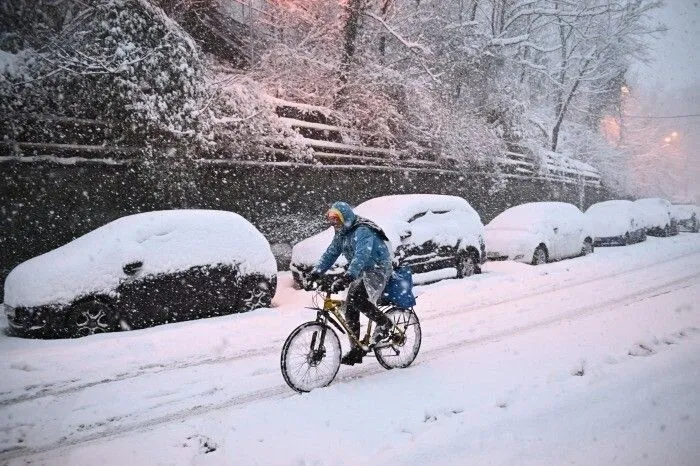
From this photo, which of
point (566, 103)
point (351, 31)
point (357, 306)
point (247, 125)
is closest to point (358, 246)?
point (357, 306)

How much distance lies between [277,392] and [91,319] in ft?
11.9

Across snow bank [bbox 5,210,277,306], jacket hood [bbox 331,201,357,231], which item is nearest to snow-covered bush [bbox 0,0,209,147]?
snow bank [bbox 5,210,277,306]

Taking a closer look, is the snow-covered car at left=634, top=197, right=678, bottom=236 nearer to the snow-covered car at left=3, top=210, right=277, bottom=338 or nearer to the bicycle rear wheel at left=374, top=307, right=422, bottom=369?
the bicycle rear wheel at left=374, top=307, right=422, bottom=369

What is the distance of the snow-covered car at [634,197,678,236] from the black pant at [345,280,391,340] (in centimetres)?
1930

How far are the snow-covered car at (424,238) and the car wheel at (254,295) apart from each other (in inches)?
57.1

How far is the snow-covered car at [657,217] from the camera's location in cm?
2027

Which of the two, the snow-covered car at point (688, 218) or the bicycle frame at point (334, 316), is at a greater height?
the snow-covered car at point (688, 218)

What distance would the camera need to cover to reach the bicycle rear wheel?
209 inches

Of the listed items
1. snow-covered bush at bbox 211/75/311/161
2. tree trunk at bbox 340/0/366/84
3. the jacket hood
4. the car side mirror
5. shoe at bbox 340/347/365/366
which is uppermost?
tree trunk at bbox 340/0/366/84

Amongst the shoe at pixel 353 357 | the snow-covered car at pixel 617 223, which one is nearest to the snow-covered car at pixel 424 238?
the shoe at pixel 353 357

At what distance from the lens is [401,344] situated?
5336 mm

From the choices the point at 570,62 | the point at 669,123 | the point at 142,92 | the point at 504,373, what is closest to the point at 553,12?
the point at 570,62

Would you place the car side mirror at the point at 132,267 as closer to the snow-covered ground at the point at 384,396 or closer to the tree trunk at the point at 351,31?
the snow-covered ground at the point at 384,396

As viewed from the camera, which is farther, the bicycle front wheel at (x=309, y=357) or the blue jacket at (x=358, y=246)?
the blue jacket at (x=358, y=246)
